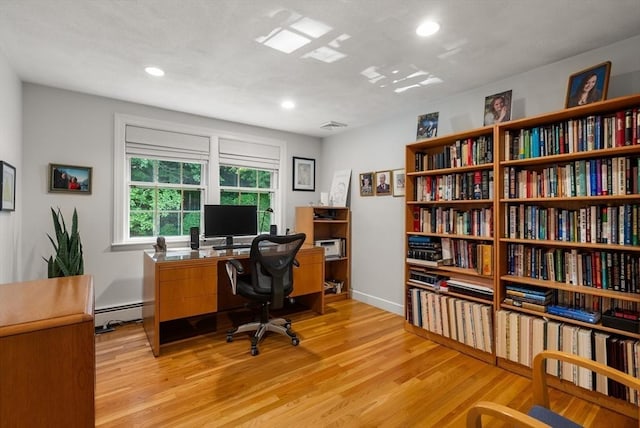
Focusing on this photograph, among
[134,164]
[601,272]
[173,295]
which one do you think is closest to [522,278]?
[601,272]

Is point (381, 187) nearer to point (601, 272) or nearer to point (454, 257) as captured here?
point (454, 257)

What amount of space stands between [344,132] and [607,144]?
113 inches

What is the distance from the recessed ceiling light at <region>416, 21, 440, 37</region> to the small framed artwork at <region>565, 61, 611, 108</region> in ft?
3.50

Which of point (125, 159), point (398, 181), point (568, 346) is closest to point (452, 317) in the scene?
point (568, 346)

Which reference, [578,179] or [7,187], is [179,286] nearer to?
[7,187]

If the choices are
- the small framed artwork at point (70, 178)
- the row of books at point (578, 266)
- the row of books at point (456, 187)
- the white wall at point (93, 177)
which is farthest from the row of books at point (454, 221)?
the small framed artwork at point (70, 178)

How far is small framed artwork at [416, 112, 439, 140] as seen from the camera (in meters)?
3.01

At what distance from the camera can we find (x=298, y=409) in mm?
1902

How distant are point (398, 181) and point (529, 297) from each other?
1.74 meters

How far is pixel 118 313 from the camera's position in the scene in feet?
10.5

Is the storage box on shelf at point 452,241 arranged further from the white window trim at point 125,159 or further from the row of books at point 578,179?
the white window trim at point 125,159

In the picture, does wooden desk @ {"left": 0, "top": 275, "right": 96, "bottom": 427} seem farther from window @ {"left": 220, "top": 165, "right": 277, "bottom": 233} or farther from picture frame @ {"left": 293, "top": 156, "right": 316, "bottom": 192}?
picture frame @ {"left": 293, "top": 156, "right": 316, "bottom": 192}

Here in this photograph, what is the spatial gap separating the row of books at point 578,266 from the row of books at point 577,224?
98 mm

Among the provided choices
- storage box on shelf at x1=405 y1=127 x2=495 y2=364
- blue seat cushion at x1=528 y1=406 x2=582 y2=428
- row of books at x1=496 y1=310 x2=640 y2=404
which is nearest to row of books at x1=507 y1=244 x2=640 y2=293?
storage box on shelf at x1=405 y1=127 x2=495 y2=364
